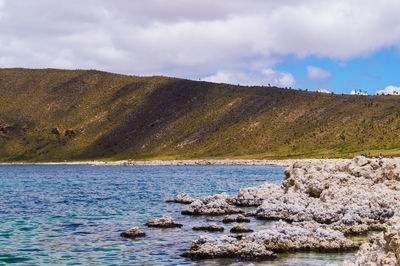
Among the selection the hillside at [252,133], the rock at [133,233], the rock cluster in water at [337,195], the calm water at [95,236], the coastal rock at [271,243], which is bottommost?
the calm water at [95,236]

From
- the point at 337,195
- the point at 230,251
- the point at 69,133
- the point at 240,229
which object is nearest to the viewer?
the point at 230,251

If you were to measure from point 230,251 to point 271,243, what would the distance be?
193 cm

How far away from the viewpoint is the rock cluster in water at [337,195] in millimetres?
25594

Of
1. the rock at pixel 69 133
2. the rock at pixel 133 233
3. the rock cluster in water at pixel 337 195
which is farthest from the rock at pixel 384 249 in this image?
the rock at pixel 69 133

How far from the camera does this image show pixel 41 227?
89.3 feet

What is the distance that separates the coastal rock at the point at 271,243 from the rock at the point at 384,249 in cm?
603

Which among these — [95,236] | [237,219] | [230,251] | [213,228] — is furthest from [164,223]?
[230,251]

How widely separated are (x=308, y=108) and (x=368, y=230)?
15473 centimetres

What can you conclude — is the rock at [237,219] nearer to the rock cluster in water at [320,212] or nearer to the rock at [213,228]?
the rock cluster in water at [320,212]

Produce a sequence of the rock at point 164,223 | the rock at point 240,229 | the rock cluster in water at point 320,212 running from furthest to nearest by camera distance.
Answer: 1. the rock at point 164,223
2. the rock at point 240,229
3. the rock cluster in water at point 320,212

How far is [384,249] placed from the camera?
12453mm

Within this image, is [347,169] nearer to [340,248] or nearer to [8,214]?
[340,248]

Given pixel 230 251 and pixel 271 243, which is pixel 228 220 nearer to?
pixel 271 243

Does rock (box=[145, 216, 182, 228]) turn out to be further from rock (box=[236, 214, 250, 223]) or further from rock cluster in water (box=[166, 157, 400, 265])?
rock (box=[236, 214, 250, 223])
